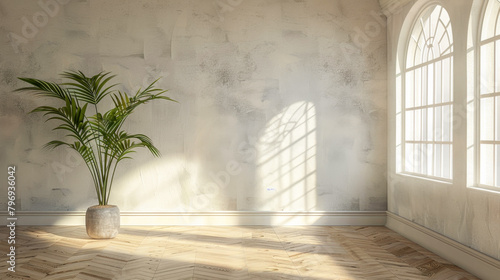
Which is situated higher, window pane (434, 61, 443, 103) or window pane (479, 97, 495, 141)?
window pane (434, 61, 443, 103)

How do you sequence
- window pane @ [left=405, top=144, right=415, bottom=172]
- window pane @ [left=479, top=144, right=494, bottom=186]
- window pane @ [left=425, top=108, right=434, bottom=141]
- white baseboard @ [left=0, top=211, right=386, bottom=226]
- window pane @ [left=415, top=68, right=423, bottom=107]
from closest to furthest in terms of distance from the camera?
window pane @ [left=479, top=144, right=494, bottom=186], window pane @ [left=425, top=108, right=434, bottom=141], window pane @ [left=415, top=68, right=423, bottom=107], window pane @ [left=405, top=144, right=415, bottom=172], white baseboard @ [left=0, top=211, right=386, bottom=226]

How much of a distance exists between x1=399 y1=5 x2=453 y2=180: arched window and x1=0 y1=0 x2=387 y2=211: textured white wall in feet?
1.89

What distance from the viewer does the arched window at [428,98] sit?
5578mm

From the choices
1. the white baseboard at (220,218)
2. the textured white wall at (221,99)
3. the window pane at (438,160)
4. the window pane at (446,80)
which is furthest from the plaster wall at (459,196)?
the textured white wall at (221,99)

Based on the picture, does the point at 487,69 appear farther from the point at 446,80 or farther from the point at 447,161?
the point at 447,161

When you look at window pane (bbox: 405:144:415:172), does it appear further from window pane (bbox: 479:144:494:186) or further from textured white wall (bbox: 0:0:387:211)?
window pane (bbox: 479:144:494:186)

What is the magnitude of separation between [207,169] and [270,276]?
2816 mm

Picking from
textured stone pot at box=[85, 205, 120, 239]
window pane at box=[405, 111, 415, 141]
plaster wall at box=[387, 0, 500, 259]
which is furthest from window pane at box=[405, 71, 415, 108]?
textured stone pot at box=[85, 205, 120, 239]

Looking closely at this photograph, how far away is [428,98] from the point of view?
20.0 ft

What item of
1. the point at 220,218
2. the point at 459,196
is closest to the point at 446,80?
the point at 459,196

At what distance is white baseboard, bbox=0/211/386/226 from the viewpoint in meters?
7.04

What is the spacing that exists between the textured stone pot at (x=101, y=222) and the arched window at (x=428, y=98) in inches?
150

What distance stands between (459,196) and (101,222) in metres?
4.02

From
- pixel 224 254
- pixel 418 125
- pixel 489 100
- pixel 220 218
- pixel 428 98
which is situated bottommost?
pixel 224 254
